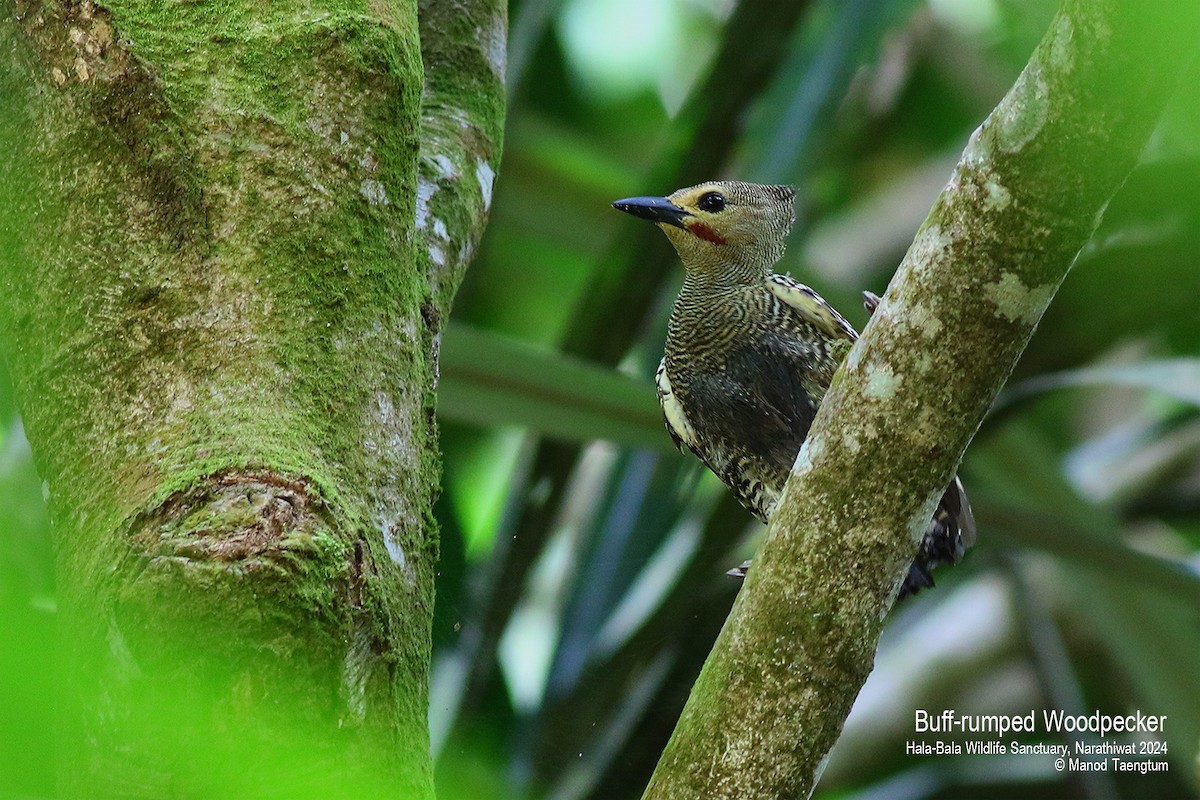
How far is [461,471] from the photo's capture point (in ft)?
16.3

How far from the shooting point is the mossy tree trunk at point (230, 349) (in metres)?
1.13

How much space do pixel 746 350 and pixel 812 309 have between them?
0.19 metres

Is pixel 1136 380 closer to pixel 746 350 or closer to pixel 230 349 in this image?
pixel 746 350

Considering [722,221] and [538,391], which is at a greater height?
[722,221]

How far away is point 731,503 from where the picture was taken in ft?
12.2

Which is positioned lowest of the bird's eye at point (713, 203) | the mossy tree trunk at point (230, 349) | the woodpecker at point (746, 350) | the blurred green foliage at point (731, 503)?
the blurred green foliage at point (731, 503)

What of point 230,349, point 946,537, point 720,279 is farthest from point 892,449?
point 720,279

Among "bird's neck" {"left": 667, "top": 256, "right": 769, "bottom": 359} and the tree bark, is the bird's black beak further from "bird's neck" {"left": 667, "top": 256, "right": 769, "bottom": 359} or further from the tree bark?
the tree bark

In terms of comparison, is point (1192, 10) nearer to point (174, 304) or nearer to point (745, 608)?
point (745, 608)

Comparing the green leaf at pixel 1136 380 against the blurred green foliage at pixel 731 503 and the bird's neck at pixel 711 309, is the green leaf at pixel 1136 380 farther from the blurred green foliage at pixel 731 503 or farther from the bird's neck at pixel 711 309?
the bird's neck at pixel 711 309

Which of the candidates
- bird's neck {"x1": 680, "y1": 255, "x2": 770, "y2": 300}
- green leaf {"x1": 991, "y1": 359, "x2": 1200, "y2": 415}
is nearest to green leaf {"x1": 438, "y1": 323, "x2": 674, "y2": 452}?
bird's neck {"x1": 680, "y1": 255, "x2": 770, "y2": 300}

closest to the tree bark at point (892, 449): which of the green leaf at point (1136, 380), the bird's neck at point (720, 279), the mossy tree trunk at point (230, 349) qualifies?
the mossy tree trunk at point (230, 349)

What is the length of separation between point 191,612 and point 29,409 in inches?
18.8

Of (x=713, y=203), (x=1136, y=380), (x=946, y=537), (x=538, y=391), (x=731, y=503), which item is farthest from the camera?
(x=731, y=503)
